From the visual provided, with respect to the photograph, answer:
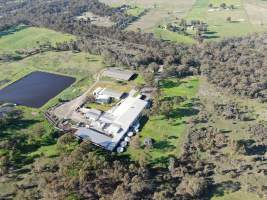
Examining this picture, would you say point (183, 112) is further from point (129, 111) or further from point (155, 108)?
point (129, 111)

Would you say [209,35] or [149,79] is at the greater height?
[209,35]

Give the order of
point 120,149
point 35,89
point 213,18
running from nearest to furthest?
point 120,149 → point 35,89 → point 213,18


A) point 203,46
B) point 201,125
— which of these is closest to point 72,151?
point 201,125

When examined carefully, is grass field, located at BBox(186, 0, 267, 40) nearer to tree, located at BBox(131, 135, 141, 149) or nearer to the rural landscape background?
the rural landscape background

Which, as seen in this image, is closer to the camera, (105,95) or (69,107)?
(69,107)

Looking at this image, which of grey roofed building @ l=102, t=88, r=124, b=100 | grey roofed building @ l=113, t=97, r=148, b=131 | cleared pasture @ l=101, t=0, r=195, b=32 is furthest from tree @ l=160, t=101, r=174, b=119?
cleared pasture @ l=101, t=0, r=195, b=32

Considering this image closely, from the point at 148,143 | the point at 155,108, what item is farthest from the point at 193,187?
the point at 155,108

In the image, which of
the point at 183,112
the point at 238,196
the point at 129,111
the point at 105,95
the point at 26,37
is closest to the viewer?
the point at 238,196
